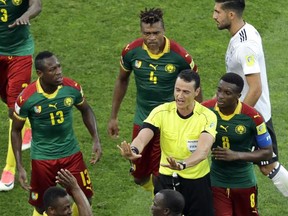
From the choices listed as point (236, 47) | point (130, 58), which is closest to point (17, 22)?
point (130, 58)

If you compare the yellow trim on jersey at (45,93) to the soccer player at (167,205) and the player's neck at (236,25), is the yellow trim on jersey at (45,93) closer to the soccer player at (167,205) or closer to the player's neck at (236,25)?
the player's neck at (236,25)

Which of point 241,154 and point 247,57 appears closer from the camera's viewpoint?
point 241,154

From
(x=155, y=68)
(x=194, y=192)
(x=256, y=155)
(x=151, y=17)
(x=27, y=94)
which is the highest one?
(x=151, y=17)

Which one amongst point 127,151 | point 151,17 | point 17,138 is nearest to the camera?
point 127,151

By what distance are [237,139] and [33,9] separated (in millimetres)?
3534

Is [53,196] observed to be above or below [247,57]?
below

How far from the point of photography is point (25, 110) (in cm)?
1038

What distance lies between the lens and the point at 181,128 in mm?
9547

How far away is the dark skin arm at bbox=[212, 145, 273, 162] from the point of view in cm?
968

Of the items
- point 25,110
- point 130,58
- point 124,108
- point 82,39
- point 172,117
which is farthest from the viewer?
point 82,39

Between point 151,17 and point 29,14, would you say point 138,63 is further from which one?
point 29,14

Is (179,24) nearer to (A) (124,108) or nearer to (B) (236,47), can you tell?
(A) (124,108)

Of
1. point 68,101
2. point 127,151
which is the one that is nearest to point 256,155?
point 127,151

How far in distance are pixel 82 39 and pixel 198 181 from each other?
6793 millimetres
